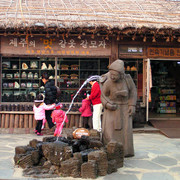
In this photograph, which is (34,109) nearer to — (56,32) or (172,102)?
(56,32)

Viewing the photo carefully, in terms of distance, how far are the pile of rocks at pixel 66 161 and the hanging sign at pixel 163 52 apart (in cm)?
555

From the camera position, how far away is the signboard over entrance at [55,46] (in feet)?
32.0

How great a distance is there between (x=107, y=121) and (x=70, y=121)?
3.70 meters

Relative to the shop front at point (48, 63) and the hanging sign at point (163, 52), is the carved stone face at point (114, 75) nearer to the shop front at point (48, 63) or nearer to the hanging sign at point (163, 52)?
the shop front at point (48, 63)

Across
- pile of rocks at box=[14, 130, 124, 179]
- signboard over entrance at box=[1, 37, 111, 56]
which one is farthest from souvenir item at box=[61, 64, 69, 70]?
pile of rocks at box=[14, 130, 124, 179]

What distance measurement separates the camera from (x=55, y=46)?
9.81 meters

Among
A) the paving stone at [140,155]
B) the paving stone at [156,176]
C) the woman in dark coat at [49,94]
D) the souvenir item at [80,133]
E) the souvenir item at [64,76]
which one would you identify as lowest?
the paving stone at [156,176]

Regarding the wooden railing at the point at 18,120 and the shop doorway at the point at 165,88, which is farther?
the shop doorway at the point at 165,88

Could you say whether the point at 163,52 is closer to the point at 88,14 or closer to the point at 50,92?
the point at 88,14

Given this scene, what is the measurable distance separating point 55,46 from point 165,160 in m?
5.70

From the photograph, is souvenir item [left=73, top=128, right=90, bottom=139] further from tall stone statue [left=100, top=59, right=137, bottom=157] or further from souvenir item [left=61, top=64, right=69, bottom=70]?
souvenir item [left=61, top=64, right=69, bottom=70]

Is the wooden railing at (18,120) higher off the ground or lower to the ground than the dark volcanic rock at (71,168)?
higher

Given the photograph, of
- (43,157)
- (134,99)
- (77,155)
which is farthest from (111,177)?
(134,99)

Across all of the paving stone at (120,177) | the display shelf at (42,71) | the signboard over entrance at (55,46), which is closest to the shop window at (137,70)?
the display shelf at (42,71)
